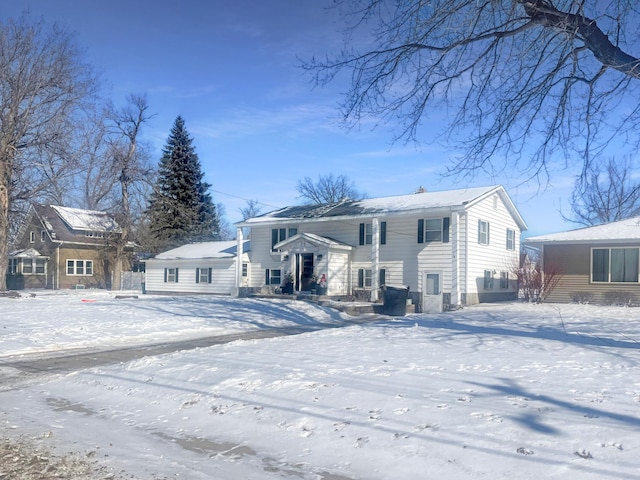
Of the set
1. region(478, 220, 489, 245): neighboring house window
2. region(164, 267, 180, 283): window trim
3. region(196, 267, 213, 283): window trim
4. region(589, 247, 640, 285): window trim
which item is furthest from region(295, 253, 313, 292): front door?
region(589, 247, 640, 285): window trim

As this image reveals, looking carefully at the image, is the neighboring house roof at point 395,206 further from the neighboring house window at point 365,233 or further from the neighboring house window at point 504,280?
the neighboring house window at point 504,280

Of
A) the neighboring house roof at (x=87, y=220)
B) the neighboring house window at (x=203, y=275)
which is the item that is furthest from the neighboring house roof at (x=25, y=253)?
the neighboring house window at (x=203, y=275)

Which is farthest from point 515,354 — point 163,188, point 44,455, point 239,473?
point 163,188

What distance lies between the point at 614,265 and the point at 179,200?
36.5 meters

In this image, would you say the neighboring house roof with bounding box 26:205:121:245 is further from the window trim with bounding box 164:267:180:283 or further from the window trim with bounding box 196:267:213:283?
the window trim with bounding box 196:267:213:283

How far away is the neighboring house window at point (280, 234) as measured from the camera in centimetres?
3338

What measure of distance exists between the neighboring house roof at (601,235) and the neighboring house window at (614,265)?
0.70 metres

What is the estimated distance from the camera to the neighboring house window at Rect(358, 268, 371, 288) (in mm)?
30141

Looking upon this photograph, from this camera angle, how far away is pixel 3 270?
3444 cm

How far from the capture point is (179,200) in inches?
1991

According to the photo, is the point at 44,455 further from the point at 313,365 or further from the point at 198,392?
the point at 313,365

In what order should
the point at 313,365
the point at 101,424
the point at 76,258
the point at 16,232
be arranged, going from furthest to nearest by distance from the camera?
the point at 76,258
the point at 16,232
the point at 313,365
the point at 101,424

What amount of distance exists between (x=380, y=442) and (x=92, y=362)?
7901 mm

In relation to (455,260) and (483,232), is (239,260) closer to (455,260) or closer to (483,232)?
(455,260)
